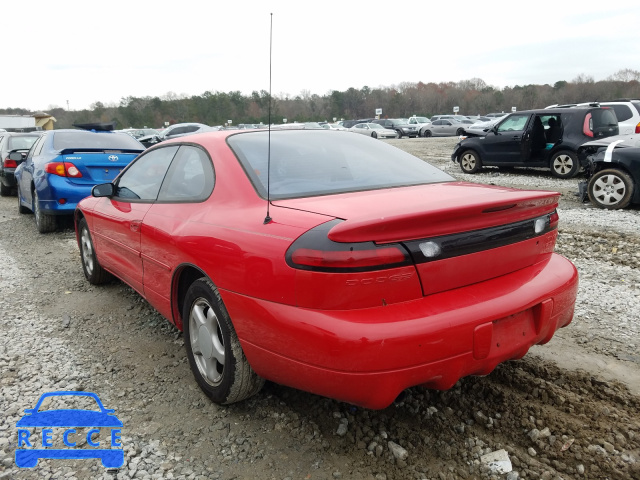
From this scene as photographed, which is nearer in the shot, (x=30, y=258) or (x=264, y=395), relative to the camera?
(x=264, y=395)

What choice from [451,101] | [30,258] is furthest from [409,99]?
[30,258]

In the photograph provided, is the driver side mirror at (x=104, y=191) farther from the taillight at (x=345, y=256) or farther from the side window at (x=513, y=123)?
the side window at (x=513, y=123)

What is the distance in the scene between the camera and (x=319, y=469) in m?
2.18

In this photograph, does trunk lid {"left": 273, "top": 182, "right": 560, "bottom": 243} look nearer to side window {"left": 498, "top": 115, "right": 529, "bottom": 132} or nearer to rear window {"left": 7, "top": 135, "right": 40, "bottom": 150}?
side window {"left": 498, "top": 115, "right": 529, "bottom": 132}

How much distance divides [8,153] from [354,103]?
79.8 metres

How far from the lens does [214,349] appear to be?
256 centimetres

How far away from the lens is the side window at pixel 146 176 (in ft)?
11.0

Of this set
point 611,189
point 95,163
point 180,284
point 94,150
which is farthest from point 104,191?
point 611,189

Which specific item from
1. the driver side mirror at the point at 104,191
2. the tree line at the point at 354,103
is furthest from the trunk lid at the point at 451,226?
the tree line at the point at 354,103

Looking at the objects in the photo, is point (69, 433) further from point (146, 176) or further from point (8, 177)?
point (8, 177)

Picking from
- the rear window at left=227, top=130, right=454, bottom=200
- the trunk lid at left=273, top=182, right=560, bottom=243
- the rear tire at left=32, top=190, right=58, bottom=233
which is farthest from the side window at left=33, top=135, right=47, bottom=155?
the trunk lid at left=273, top=182, right=560, bottom=243

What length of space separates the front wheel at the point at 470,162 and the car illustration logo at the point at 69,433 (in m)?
11.4

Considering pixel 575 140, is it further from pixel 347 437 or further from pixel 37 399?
pixel 37 399

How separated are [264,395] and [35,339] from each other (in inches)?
75.9
